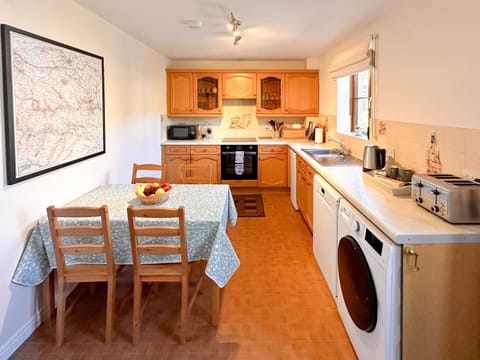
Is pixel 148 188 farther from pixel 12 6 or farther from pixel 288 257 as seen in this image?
pixel 288 257

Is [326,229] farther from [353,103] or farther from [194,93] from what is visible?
[194,93]

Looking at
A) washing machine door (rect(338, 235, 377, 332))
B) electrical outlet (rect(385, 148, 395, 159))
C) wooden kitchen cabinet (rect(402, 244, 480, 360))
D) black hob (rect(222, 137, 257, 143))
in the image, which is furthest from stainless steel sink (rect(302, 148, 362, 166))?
wooden kitchen cabinet (rect(402, 244, 480, 360))

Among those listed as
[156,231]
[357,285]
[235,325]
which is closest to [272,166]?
[235,325]

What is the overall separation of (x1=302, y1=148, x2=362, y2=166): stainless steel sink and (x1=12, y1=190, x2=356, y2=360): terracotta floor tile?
1.06 m

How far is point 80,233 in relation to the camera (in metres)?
2.37

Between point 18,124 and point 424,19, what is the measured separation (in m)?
2.75

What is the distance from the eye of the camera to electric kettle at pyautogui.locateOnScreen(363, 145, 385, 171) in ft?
10.5

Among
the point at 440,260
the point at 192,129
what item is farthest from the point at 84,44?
the point at 192,129

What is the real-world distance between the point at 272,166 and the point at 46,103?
4.42m

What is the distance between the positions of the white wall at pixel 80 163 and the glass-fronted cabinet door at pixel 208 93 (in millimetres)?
1229

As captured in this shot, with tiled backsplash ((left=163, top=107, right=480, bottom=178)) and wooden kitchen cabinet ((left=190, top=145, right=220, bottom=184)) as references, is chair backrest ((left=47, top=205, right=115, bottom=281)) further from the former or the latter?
wooden kitchen cabinet ((left=190, top=145, right=220, bottom=184))

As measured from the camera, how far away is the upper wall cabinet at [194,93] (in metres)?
6.76

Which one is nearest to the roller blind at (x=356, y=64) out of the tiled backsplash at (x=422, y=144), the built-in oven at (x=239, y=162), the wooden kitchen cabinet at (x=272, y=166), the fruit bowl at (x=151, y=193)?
the tiled backsplash at (x=422, y=144)

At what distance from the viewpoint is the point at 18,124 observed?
2334mm
